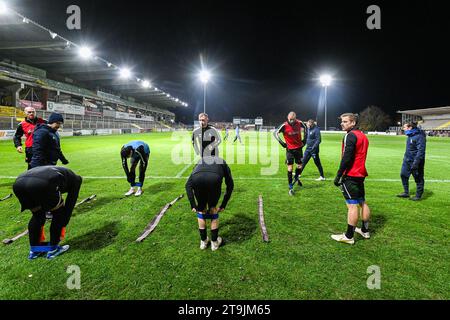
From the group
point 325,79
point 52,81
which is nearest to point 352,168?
point 52,81

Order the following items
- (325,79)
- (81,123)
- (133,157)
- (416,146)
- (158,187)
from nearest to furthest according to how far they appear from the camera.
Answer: (416,146), (133,157), (158,187), (81,123), (325,79)

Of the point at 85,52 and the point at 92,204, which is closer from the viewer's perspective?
the point at 92,204

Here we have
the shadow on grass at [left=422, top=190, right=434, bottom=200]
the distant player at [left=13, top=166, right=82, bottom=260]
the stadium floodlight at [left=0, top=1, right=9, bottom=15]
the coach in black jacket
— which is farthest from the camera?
the stadium floodlight at [left=0, top=1, right=9, bottom=15]

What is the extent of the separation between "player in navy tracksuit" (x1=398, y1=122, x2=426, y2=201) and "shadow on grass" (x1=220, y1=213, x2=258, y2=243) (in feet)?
14.7

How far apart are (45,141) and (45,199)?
6.00 feet

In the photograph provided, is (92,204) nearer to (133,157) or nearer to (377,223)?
(133,157)

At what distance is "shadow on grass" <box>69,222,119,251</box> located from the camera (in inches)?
152

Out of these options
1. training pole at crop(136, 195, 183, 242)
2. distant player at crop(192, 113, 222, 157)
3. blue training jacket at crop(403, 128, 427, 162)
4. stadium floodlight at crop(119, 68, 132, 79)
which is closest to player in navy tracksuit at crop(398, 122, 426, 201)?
blue training jacket at crop(403, 128, 427, 162)

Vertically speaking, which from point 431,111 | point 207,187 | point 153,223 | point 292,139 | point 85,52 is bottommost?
point 153,223

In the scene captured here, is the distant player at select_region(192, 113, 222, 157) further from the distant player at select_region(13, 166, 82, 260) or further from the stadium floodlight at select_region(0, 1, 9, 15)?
the stadium floodlight at select_region(0, 1, 9, 15)

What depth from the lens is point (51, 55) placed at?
119 ft
